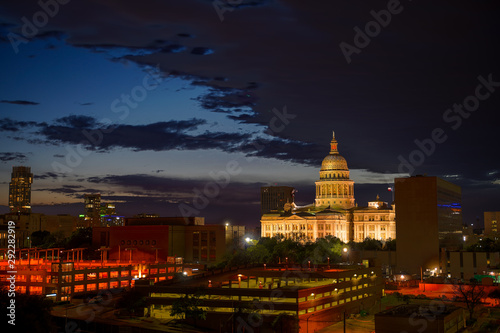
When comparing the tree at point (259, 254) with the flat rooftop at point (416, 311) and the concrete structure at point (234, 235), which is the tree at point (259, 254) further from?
the flat rooftop at point (416, 311)

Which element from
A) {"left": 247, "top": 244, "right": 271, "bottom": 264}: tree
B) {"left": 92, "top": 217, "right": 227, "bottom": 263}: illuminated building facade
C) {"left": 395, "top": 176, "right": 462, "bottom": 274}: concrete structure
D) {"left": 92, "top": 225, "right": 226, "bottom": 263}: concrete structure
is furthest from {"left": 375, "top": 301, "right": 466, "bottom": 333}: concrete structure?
{"left": 92, "top": 225, "right": 226, "bottom": 263}: concrete structure

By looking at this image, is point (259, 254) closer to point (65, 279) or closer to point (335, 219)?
point (65, 279)

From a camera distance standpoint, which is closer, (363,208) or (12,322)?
(12,322)

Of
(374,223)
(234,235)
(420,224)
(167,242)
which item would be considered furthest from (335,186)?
(167,242)

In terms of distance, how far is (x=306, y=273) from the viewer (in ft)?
224

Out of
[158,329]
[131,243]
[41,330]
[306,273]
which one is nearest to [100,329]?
[158,329]

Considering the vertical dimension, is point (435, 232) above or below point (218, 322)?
above

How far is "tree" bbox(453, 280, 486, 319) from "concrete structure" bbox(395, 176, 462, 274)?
2806cm

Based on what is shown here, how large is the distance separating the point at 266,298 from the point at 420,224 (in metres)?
69.3

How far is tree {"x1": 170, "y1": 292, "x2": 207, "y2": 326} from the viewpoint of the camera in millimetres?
55531

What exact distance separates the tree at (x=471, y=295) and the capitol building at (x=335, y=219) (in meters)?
85.2

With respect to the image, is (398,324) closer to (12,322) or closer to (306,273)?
(306,273)

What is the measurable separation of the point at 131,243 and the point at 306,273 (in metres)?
57.0

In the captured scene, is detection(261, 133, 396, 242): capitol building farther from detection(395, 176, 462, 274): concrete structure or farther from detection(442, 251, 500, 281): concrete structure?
detection(442, 251, 500, 281): concrete structure
